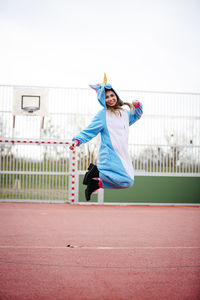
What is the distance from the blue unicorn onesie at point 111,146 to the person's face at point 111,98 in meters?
0.06

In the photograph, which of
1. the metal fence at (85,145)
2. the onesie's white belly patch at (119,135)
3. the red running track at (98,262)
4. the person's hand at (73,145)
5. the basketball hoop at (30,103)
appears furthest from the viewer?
the metal fence at (85,145)

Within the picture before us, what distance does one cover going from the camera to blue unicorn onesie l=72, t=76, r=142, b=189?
3.90 meters

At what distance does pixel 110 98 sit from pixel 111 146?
0.63m

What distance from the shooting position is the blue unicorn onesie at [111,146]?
12.8 feet

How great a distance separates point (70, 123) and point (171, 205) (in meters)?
5.18

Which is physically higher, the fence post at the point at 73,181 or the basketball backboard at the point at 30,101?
the basketball backboard at the point at 30,101

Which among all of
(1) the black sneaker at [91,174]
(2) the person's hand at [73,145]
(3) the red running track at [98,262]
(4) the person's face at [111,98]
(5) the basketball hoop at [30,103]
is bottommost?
(3) the red running track at [98,262]

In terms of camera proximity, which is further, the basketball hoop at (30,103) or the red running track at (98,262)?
the basketball hoop at (30,103)

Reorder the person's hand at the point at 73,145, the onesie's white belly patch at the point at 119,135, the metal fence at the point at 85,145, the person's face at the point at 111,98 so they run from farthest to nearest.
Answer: the metal fence at the point at 85,145 < the person's face at the point at 111,98 < the onesie's white belly patch at the point at 119,135 < the person's hand at the point at 73,145

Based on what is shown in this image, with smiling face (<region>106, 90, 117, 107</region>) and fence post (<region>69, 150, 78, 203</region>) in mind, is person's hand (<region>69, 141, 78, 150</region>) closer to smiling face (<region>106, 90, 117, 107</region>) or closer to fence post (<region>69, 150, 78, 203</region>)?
smiling face (<region>106, 90, 117, 107</region>)

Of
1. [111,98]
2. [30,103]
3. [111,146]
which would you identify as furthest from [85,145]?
[111,146]

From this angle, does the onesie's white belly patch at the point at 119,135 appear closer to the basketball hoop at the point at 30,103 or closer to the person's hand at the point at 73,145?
the person's hand at the point at 73,145

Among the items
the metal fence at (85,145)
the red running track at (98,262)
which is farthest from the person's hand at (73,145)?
the metal fence at (85,145)

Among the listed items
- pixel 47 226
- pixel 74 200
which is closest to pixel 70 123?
pixel 74 200
